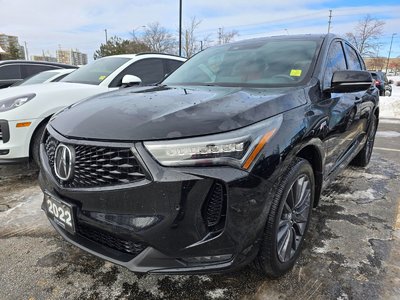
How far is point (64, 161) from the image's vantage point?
5.92 ft

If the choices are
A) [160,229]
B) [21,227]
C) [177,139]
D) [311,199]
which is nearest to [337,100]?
[311,199]

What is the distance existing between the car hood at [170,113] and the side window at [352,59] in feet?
5.23

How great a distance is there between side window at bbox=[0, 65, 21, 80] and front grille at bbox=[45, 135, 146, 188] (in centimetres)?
733

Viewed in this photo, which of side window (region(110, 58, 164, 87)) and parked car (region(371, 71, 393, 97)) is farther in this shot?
parked car (region(371, 71, 393, 97))

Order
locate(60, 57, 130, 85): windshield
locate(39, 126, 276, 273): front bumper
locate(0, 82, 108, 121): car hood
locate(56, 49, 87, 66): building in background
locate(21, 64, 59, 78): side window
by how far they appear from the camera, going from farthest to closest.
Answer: locate(56, 49, 87, 66): building in background < locate(21, 64, 59, 78): side window < locate(60, 57, 130, 85): windshield < locate(0, 82, 108, 121): car hood < locate(39, 126, 276, 273): front bumper

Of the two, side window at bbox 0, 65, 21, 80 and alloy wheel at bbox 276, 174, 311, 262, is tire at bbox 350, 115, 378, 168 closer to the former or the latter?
alloy wheel at bbox 276, 174, 311, 262

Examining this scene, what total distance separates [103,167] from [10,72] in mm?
7589

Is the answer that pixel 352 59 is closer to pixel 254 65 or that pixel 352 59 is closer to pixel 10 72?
pixel 254 65

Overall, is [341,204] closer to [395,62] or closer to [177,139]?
[177,139]

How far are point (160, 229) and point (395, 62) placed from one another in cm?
8741

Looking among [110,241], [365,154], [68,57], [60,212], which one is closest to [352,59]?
[365,154]

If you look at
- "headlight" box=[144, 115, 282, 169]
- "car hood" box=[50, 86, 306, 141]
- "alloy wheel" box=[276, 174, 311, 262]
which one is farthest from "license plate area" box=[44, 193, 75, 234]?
"alloy wheel" box=[276, 174, 311, 262]

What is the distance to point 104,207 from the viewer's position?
1.69 m

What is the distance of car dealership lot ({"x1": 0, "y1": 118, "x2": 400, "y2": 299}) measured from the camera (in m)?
2.02
